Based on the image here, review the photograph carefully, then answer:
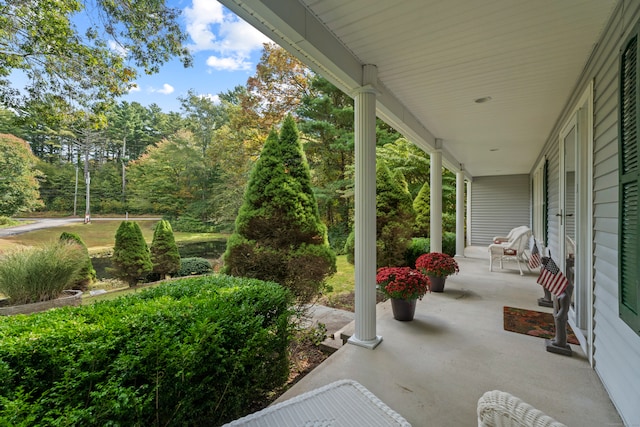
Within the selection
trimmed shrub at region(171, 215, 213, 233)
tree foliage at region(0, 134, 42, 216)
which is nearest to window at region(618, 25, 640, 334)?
tree foliage at region(0, 134, 42, 216)

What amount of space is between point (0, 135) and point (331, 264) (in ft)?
14.4

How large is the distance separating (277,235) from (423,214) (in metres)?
5.60

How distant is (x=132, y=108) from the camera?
21.3 ft

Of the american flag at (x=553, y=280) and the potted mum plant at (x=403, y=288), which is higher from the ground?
the american flag at (x=553, y=280)

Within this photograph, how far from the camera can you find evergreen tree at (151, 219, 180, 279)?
589cm

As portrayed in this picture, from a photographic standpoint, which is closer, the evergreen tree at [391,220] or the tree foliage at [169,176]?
the evergreen tree at [391,220]

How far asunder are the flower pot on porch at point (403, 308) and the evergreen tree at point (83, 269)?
420 centimetres

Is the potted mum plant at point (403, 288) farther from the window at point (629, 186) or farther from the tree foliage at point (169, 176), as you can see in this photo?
the tree foliage at point (169, 176)

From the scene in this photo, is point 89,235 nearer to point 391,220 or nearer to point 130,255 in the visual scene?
point 130,255

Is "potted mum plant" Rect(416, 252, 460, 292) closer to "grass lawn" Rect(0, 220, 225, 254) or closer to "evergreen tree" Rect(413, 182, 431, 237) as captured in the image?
"evergreen tree" Rect(413, 182, 431, 237)

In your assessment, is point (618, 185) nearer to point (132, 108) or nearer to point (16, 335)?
point (16, 335)

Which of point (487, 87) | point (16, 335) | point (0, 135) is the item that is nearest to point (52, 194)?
point (0, 135)

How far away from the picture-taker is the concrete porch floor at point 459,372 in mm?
1774

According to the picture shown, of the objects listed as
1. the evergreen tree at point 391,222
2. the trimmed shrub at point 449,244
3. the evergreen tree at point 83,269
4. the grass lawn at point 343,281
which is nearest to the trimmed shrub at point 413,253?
the evergreen tree at point 391,222
